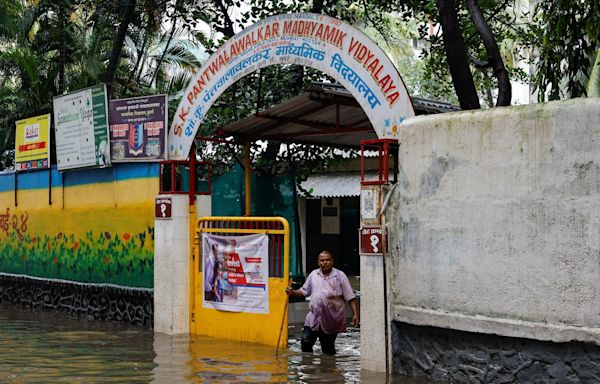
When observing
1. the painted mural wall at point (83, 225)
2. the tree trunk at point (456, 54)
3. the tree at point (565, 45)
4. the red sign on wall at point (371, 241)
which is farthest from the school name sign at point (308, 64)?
the tree trunk at point (456, 54)

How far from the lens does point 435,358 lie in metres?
10.1

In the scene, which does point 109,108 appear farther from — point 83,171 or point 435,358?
point 435,358

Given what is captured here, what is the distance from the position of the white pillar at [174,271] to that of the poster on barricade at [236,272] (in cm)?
47

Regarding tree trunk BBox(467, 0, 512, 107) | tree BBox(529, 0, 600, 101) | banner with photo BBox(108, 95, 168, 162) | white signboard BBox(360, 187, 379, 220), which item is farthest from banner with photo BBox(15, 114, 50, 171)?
tree BBox(529, 0, 600, 101)

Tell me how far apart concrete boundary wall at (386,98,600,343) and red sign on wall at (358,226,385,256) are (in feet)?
0.45

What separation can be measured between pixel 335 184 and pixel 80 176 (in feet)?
32.8

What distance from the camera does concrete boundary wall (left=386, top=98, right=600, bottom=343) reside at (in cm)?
872

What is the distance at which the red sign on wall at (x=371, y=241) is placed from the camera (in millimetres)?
10766

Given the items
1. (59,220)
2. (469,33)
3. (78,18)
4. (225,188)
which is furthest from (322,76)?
(78,18)

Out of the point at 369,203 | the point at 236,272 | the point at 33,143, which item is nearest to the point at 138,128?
the point at 236,272

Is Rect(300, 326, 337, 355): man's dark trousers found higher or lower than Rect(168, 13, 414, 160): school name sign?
lower

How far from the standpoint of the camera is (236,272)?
523 inches

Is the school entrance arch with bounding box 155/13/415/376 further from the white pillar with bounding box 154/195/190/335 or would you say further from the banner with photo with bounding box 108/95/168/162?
the banner with photo with bounding box 108/95/168/162

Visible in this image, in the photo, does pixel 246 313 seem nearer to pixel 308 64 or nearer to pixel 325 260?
pixel 325 260
